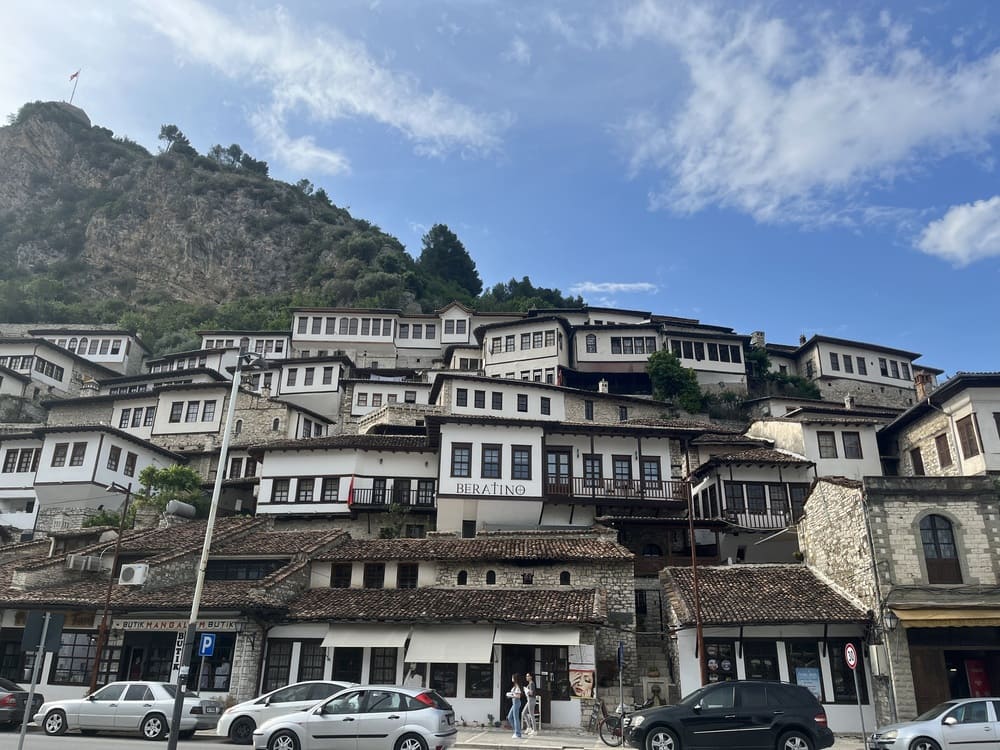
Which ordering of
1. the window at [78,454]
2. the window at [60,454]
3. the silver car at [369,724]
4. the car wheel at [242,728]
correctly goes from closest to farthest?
the silver car at [369,724] → the car wheel at [242,728] → the window at [78,454] → the window at [60,454]

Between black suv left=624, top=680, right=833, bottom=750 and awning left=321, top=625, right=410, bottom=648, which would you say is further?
awning left=321, top=625, right=410, bottom=648

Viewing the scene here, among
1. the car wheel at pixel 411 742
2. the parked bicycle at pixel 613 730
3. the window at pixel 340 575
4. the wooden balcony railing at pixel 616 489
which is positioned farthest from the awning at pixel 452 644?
the wooden balcony railing at pixel 616 489

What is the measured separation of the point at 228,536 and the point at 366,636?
9.13 m

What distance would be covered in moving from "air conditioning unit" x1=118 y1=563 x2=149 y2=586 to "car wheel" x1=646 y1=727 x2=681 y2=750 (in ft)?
64.1

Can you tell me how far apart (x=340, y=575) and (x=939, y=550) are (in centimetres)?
2120

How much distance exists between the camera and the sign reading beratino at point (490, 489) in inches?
1320

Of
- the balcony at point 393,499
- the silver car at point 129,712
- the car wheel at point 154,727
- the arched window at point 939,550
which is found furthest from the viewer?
the balcony at point 393,499

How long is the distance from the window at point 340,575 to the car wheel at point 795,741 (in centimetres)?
1823

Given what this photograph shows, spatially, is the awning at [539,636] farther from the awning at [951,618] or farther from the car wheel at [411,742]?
the awning at [951,618]

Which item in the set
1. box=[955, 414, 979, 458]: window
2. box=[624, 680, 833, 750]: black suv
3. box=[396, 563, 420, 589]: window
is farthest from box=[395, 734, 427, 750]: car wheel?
box=[955, 414, 979, 458]: window

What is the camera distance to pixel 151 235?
11112 cm

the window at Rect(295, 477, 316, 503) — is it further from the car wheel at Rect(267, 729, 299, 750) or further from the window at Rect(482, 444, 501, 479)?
the car wheel at Rect(267, 729, 299, 750)

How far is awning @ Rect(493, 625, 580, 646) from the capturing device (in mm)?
22953

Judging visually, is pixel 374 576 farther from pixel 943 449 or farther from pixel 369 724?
pixel 943 449
